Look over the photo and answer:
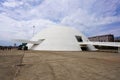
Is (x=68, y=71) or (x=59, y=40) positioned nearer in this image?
(x=68, y=71)

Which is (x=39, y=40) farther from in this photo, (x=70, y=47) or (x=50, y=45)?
(x=70, y=47)

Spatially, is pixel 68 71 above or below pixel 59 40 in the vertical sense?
below

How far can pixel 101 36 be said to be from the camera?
99062 mm

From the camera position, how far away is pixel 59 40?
43281mm

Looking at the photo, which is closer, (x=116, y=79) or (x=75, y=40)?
(x=116, y=79)

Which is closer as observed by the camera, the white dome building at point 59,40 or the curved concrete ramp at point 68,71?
the curved concrete ramp at point 68,71

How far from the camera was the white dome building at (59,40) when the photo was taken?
41822mm

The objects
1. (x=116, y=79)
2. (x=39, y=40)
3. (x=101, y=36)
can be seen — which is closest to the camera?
(x=116, y=79)

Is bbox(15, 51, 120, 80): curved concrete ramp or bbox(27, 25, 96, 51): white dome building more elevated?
bbox(27, 25, 96, 51): white dome building

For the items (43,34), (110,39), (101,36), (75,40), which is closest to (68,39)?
(75,40)

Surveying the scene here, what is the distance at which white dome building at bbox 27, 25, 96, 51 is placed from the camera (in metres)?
41.8

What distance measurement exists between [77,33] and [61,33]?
599 cm

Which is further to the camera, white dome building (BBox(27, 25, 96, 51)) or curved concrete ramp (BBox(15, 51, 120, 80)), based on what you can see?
white dome building (BBox(27, 25, 96, 51))

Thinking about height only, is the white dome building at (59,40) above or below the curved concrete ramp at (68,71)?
above
